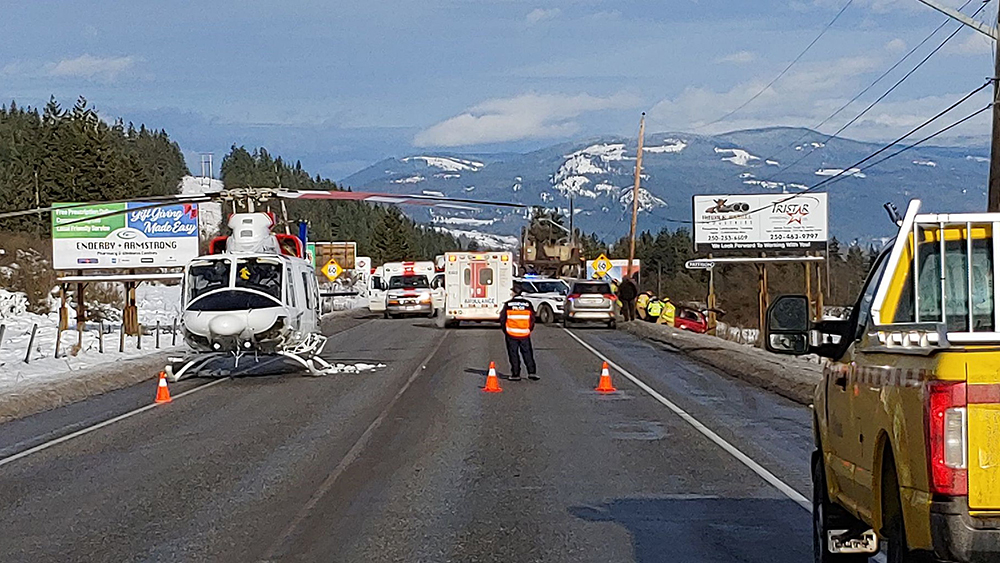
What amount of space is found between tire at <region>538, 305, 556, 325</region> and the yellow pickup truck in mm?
41453

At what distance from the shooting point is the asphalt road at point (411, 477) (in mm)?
9344

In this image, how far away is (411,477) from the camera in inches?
493

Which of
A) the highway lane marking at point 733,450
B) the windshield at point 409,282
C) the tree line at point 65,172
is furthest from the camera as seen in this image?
the tree line at point 65,172

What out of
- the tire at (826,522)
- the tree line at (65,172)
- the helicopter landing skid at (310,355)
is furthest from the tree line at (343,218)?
the tire at (826,522)

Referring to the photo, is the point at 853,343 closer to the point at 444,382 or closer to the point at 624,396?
the point at 624,396

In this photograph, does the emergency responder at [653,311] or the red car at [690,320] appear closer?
the red car at [690,320]

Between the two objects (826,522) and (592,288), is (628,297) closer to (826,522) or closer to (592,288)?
(592,288)

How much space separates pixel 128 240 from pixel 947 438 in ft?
130

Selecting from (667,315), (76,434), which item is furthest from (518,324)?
(667,315)

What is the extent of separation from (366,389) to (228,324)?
9.08ft

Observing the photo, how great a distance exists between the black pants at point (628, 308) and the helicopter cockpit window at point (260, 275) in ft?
97.9

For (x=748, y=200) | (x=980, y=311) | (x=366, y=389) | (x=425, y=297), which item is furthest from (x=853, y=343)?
(x=748, y=200)

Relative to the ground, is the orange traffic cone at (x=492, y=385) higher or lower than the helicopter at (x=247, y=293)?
lower

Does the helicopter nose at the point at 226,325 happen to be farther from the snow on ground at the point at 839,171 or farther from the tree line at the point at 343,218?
the tree line at the point at 343,218
